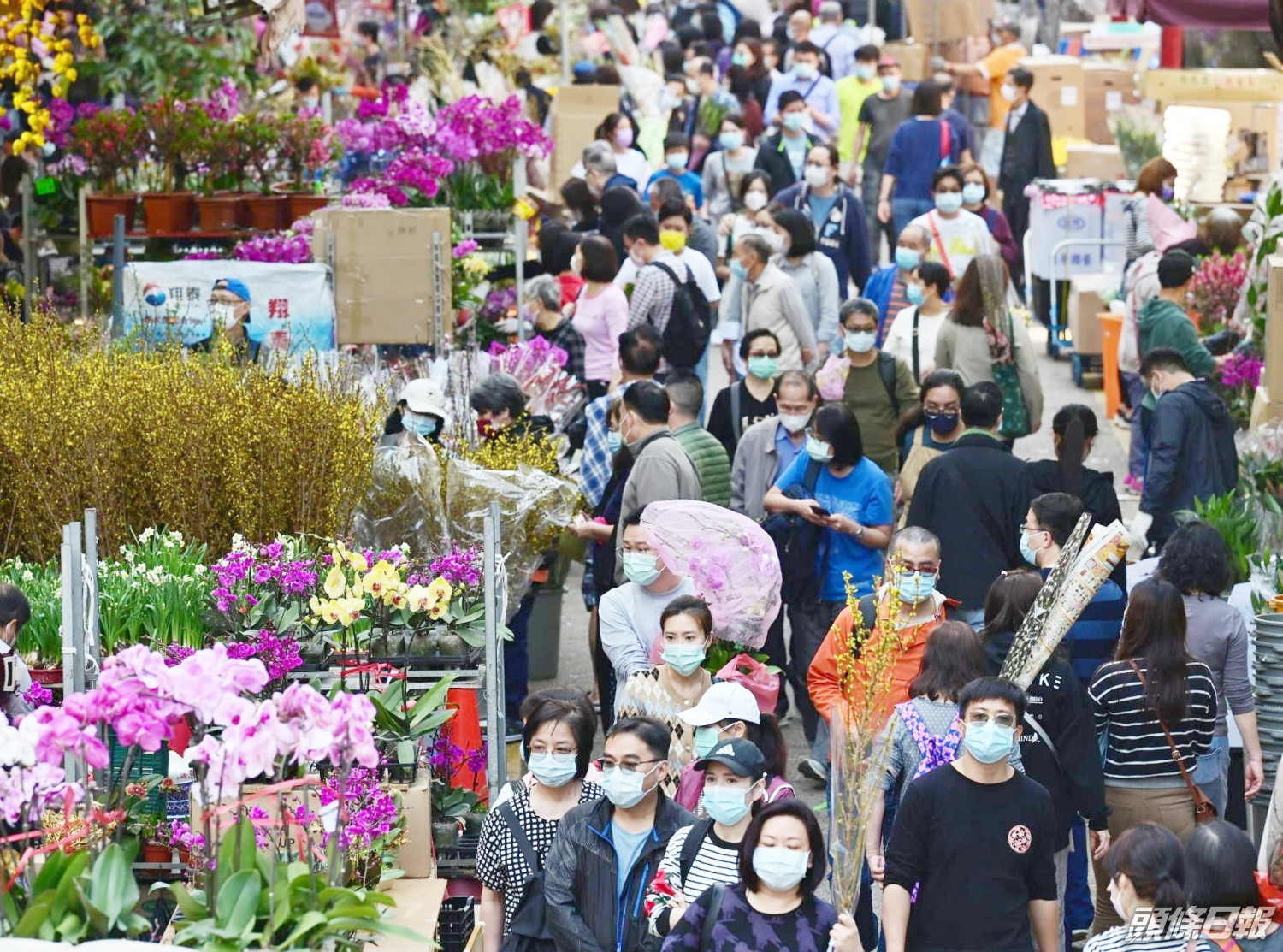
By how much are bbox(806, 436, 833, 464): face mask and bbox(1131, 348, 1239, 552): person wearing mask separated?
1.69m

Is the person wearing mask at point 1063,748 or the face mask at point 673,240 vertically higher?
the face mask at point 673,240

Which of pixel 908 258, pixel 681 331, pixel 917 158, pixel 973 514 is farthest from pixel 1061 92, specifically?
pixel 973 514

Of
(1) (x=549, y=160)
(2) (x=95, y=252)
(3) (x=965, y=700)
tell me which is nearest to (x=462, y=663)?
(3) (x=965, y=700)

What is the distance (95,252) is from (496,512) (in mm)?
5316

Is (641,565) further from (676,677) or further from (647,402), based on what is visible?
(647,402)

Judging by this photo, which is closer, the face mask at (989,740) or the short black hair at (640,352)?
the face mask at (989,740)

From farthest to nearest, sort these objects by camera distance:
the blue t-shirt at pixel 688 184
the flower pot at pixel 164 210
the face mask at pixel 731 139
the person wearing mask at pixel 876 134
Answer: the person wearing mask at pixel 876 134, the face mask at pixel 731 139, the blue t-shirt at pixel 688 184, the flower pot at pixel 164 210

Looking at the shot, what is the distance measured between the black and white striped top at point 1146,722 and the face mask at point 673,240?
5.99 meters

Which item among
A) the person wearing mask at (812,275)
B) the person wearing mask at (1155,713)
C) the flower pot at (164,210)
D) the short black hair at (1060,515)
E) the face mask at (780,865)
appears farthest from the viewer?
the person wearing mask at (812,275)

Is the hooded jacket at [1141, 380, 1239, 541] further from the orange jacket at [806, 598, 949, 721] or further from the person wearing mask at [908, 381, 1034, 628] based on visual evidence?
the orange jacket at [806, 598, 949, 721]

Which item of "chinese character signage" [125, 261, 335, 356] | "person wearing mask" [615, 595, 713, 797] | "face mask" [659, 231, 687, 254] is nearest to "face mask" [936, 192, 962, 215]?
"face mask" [659, 231, 687, 254]

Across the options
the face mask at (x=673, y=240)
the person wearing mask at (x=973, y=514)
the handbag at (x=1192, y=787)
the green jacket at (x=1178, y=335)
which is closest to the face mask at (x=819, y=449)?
the person wearing mask at (x=973, y=514)

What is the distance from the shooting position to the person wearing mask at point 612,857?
5.49 metres

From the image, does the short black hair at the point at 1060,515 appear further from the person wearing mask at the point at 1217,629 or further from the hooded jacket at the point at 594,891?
the hooded jacket at the point at 594,891
